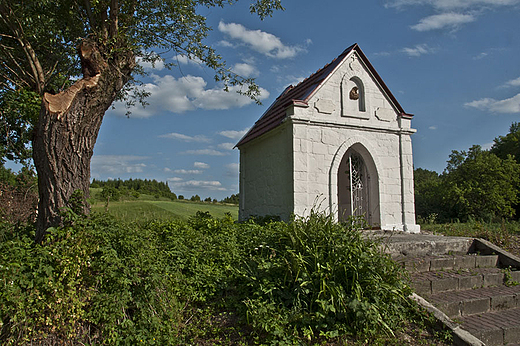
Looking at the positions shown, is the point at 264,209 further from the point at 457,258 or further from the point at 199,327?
the point at 199,327

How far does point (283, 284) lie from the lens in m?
4.78

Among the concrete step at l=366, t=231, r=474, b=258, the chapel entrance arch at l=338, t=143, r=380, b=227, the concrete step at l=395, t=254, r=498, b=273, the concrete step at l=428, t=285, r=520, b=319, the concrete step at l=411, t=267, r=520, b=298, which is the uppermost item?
the chapel entrance arch at l=338, t=143, r=380, b=227

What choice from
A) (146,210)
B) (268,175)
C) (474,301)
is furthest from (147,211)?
(474,301)

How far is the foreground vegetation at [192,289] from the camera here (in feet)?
12.7

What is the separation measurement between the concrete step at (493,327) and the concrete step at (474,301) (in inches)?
4.8

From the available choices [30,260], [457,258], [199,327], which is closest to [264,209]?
[457,258]

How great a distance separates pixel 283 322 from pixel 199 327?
114 cm

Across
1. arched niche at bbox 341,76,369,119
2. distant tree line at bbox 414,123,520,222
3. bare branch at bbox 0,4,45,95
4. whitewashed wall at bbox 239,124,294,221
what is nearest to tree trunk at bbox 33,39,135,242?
bare branch at bbox 0,4,45,95

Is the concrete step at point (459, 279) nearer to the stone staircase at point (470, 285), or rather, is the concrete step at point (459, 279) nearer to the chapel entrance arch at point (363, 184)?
the stone staircase at point (470, 285)

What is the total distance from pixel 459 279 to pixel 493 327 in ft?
4.12

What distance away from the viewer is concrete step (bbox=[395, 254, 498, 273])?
643 cm

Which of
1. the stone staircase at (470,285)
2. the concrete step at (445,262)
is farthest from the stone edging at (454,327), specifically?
the concrete step at (445,262)

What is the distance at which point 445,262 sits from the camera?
6.73m

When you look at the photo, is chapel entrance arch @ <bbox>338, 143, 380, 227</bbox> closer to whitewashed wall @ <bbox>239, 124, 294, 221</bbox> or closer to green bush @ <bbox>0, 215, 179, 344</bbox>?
whitewashed wall @ <bbox>239, 124, 294, 221</bbox>
